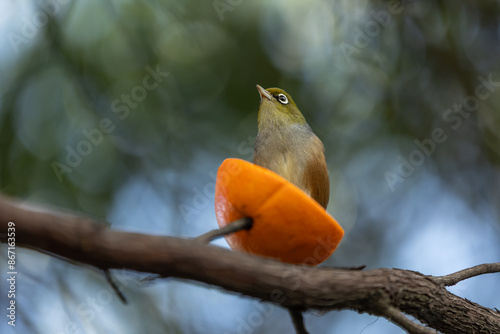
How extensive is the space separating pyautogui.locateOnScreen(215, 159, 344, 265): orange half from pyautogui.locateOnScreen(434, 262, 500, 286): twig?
543 mm

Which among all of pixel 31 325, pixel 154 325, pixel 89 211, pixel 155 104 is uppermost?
pixel 155 104

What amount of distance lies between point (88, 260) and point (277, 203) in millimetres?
656

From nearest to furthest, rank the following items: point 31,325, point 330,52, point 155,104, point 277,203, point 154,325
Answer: point 277,203 < point 31,325 < point 154,325 < point 155,104 < point 330,52

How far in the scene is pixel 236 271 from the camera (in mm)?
1438

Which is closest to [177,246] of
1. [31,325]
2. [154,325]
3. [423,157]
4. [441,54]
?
[31,325]

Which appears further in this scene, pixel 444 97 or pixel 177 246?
pixel 444 97

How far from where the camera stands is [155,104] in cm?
435

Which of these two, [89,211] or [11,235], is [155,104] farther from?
[11,235]

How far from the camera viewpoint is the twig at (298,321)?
1564mm

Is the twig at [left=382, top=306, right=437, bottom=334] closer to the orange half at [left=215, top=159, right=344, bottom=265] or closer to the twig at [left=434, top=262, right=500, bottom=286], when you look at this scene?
the orange half at [left=215, top=159, right=344, bottom=265]

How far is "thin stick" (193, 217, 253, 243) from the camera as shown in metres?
1.48
